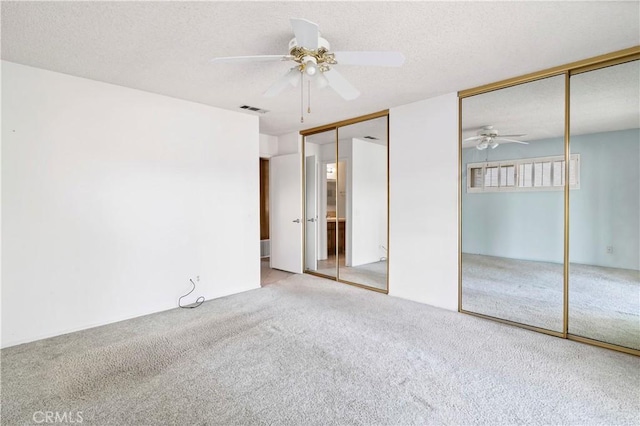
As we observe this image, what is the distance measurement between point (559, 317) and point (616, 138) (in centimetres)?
182

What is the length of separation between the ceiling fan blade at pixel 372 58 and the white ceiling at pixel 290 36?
0.22 meters

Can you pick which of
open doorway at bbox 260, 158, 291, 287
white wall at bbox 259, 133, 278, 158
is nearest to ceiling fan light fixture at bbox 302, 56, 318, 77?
white wall at bbox 259, 133, 278, 158

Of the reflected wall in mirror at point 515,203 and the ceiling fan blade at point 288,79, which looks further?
the reflected wall in mirror at point 515,203

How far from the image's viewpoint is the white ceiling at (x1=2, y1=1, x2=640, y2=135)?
6.27 feet

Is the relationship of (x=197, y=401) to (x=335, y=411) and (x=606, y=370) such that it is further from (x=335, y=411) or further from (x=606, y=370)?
(x=606, y=370)

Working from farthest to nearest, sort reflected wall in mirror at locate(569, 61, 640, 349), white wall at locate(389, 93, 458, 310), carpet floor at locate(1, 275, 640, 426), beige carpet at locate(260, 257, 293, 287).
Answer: beige carpet at locate(260, 257, 293, 287), white wall at locate(389, 93, 458, 310), reflected wall in mirror at locate(569, 61, 640, 349), carpet floor at locate(1, 275, 640, 426)

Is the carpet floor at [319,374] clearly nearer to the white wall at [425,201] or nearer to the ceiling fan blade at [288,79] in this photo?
the white wall at [425,201]

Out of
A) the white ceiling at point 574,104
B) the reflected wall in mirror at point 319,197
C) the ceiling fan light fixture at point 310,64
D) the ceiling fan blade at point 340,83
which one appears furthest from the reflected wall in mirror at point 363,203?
the ceiling fan light fixture at point 310,64

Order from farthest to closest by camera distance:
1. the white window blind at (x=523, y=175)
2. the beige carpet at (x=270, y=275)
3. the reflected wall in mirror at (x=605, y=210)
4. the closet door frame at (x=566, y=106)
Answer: the beige carpet at (x=270, y=275)
the white window blind at (x=523, y=175)
the reflected wall in mirror at (x=605, y=210)
the closet door frame at (x=566, y=106)

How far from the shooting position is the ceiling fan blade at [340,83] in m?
2.32

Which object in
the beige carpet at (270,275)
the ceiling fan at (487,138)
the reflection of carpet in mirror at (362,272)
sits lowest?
the beige carpet at (270,275)

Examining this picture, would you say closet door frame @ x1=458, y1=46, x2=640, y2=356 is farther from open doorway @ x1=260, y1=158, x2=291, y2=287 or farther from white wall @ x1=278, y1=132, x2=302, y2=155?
open doorway @ x1=260, y1=158, x2=291, y2=287

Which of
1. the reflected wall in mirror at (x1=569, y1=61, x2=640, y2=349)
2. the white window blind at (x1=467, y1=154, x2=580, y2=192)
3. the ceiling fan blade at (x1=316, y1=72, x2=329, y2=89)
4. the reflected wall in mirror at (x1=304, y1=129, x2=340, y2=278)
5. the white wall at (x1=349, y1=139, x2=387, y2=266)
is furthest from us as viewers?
the reflected wall in mirror at (x1=304, y1=129, x2=340, y2=278)

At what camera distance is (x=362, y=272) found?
501 centimetres
